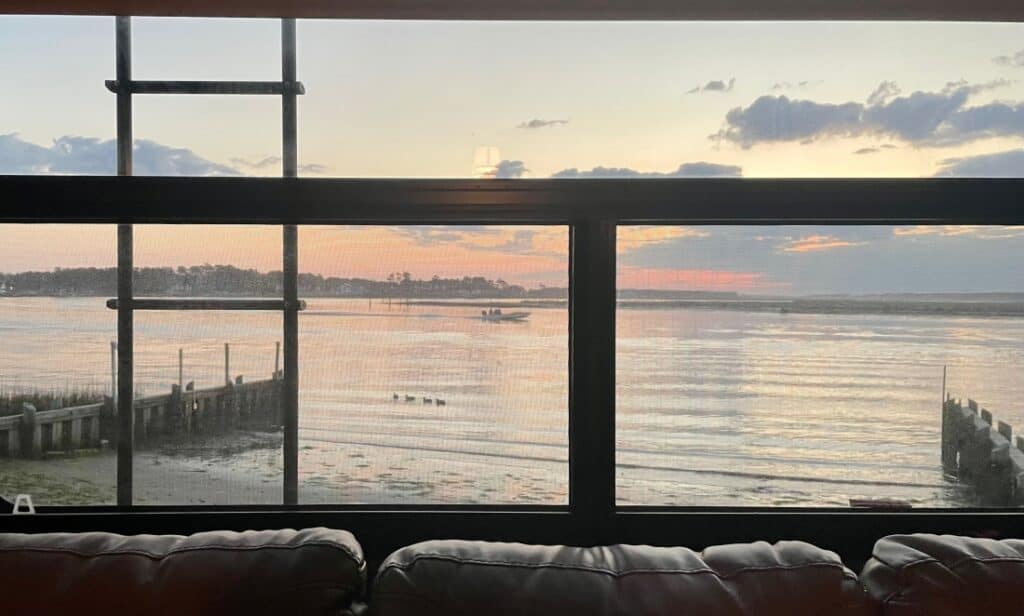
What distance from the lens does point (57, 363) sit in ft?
5.68

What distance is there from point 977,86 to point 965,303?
19.9 inches

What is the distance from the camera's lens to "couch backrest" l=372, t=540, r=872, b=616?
121 centimetres

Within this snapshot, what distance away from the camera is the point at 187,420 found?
174cm

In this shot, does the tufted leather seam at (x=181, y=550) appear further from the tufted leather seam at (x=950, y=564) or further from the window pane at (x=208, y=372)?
the tufted leather seam at (x=950, y=564)

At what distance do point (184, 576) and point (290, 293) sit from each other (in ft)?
2.22

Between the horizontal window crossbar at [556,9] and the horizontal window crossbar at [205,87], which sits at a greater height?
the horizontal window crossbar at [556,9]

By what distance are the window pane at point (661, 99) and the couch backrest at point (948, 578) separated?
0.85 meters

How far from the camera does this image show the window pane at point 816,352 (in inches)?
67.7

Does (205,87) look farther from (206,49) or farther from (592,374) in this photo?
(592,374)

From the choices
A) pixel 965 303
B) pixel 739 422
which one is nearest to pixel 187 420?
pixel 739 422

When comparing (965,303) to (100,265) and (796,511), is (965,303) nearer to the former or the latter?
(796,511)

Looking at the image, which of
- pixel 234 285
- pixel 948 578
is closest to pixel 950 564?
pixel 948 578

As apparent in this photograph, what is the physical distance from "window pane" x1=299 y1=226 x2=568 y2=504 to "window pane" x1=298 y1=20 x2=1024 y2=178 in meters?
0.18

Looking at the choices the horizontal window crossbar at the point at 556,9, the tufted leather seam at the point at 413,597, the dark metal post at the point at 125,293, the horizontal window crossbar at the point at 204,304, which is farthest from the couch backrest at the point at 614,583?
the horizontal window crossbar at the point at 556,9
